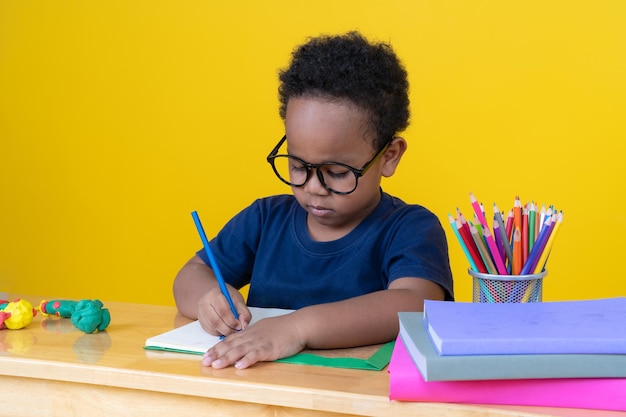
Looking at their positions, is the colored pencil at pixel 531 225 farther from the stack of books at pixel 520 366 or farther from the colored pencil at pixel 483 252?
the stack of books at pixel 520 366

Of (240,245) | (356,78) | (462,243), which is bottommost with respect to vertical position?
(240,245)

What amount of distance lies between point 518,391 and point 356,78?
635mm

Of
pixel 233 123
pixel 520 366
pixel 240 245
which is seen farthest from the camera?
pixel 233 123

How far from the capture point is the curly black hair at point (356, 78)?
1.32 meters

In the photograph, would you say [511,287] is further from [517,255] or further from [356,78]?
[356,78]

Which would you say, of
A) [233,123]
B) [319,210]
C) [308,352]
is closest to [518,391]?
[308,352]

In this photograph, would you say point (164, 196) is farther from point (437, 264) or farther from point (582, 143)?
point (437, 264)

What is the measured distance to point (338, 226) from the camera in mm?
1435

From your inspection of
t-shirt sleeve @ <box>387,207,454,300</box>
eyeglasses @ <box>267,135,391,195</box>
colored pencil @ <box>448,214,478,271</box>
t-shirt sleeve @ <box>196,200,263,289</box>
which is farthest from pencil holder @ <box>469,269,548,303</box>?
t-shirt sleeve @ <box>196,200,263,289</box>

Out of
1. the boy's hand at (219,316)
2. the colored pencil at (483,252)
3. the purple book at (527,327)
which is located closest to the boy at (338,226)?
the boy's hand at (219,316)

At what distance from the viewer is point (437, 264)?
1.28 metres

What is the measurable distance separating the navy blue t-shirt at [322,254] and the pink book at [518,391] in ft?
1.40

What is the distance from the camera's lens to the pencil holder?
1.12m

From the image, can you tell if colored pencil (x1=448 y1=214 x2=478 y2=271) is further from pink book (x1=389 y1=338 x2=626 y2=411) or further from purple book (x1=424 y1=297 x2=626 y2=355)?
pink book (x1=389 y1=338 x2=626 y2=411)
